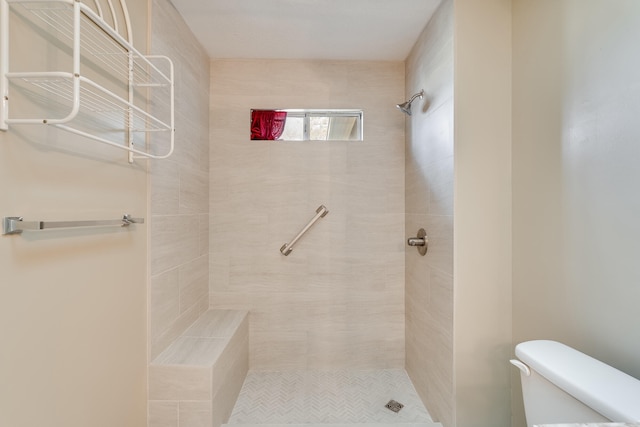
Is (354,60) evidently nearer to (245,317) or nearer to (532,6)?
(532,6)

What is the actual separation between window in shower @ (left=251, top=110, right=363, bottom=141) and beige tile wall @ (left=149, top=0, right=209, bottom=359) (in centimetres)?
39

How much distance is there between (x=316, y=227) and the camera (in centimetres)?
213

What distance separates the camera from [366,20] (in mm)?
1664

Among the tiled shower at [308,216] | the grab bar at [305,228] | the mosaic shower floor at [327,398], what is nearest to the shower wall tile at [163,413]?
the mosaic shower floor at [327,398]

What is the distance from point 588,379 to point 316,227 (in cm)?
156

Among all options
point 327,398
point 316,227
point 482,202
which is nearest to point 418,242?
point 482,202

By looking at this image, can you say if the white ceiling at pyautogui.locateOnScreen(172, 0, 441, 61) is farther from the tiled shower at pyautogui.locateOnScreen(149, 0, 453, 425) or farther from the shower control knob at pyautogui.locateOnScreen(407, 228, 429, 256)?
the shower control knob at pyautogui.locateOnScreen(407, 228, 429, 256)

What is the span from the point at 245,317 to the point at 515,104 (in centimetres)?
193

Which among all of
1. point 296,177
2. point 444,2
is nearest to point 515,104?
point 444,2

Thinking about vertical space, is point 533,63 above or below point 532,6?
below

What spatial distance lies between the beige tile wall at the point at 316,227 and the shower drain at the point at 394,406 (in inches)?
14.6

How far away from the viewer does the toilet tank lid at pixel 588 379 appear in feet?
2.30

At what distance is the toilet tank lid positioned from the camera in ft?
2.30

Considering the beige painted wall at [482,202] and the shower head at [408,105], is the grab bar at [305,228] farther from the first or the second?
the beige painted wall at [482,202]
